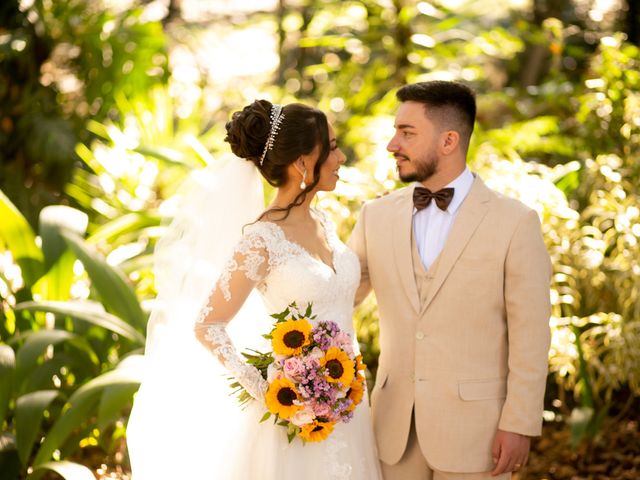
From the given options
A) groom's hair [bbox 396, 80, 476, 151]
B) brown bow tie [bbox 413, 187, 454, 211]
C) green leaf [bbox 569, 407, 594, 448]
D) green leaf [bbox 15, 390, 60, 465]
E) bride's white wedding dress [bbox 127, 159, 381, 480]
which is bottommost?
green leaf [bbox 569, 407, 594, 448]

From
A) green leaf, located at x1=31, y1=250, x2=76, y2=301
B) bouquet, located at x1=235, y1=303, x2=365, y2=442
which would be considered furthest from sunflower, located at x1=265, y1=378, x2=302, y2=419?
green leaf, located at x1=31, y1=250, x2=76, y2=301

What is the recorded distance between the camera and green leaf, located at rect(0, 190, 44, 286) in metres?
4.03

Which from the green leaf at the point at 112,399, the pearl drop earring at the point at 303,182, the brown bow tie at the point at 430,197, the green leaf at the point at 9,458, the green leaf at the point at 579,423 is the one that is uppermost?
the pearl drop earring at the point at 303,182

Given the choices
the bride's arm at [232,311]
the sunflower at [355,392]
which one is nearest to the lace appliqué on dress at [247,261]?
the bride's arm at [232,311]

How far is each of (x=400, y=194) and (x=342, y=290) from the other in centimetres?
48

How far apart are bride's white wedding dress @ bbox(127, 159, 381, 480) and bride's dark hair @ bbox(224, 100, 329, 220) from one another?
220 millimetres

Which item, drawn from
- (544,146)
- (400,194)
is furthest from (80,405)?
(544,146)

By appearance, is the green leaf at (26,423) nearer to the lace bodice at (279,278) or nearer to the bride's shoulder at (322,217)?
the lace bodice at (279,278)

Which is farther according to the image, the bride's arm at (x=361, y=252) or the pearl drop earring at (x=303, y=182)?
the bride's arm at (x=361, y=252)

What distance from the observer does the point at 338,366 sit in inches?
97.8

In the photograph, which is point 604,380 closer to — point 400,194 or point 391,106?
point 400,194

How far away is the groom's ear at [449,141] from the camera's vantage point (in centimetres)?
285

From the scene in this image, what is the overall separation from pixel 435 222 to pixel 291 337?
0.72 m

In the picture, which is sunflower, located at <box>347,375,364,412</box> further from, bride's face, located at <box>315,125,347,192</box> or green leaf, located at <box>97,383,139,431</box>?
green leaf, located at <box>97,383,139,431</box>
